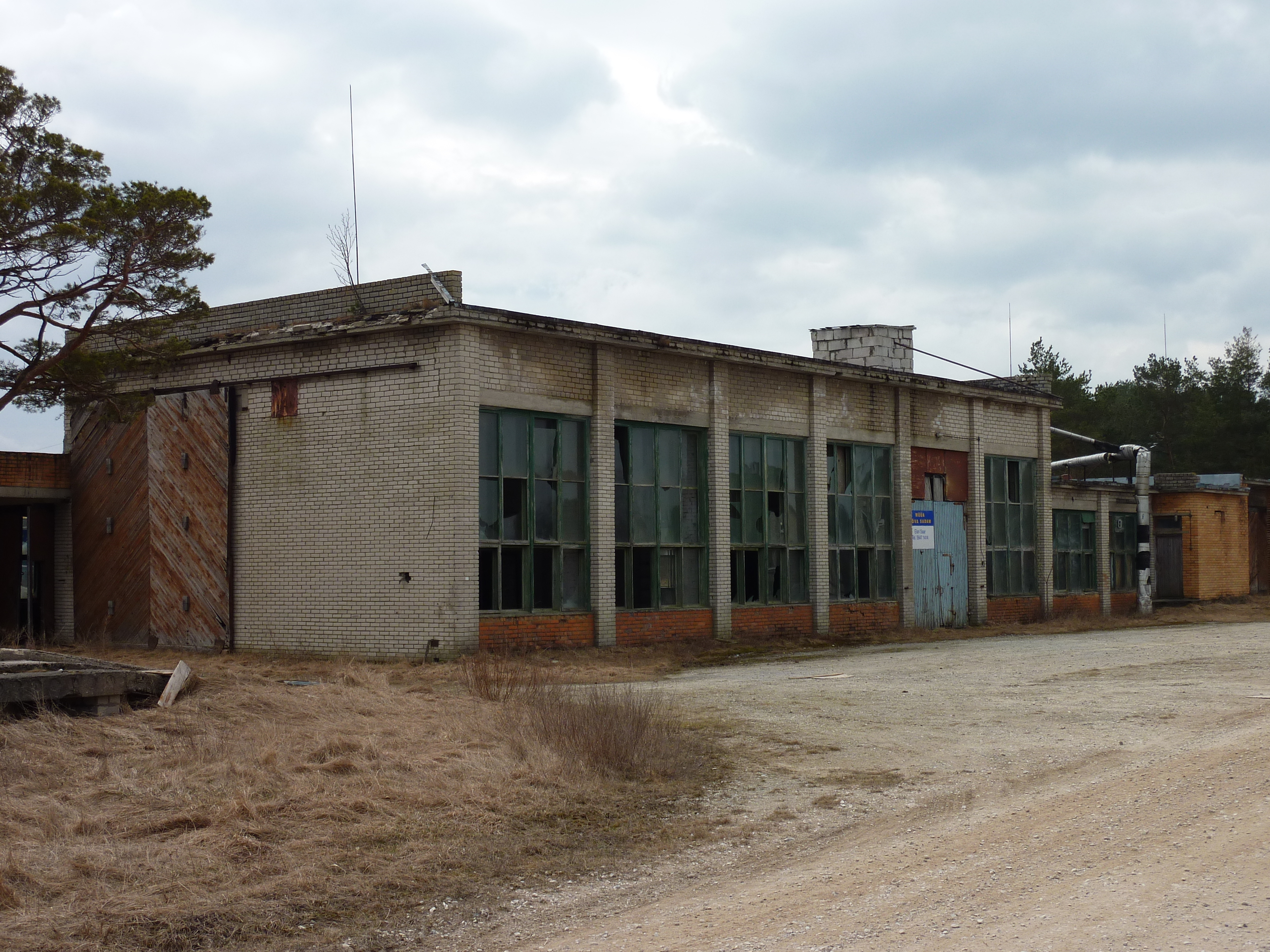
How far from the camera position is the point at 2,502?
2186cm

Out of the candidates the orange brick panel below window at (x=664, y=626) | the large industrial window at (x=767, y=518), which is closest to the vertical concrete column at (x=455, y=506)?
the orange brick panel below window at (x=664, y=626)

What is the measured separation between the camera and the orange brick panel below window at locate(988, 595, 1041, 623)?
2814 cm

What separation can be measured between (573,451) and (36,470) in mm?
9685

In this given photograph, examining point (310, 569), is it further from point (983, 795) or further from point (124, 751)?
point (983, 795)

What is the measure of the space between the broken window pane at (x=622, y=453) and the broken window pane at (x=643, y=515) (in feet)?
0.86

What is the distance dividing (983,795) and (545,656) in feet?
33.8

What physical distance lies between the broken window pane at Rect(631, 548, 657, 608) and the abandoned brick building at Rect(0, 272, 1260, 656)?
6 cm

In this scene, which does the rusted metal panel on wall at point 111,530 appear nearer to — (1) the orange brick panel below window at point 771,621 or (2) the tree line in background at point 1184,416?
(1) the orange brick panel below window at point 771,621

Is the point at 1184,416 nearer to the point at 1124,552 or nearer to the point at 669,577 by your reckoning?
the point at 1124,552

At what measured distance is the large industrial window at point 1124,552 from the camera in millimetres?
33312

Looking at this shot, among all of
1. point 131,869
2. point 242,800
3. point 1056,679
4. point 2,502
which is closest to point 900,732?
point 1056,679

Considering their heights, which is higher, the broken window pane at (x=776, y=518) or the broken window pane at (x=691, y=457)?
the broken window pane at (x=691, y=457)

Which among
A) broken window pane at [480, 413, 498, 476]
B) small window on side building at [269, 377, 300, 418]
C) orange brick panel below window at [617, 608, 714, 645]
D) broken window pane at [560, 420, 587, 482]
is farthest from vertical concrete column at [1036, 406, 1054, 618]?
small window on side building at [269, 377, 300, 418]

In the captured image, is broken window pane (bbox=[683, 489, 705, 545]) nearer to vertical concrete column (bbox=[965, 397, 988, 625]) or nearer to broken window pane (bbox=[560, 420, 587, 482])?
broken window pane (bbox=[560, 420, 587, 482])
